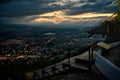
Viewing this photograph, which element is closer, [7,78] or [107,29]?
[7,78]

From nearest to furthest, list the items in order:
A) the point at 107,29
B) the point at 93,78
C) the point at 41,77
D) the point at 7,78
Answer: the point at 93,78 < the point at 41,77 < the point at 7,78 < the point at 107,29

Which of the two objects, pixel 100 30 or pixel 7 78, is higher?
pixel 100 30

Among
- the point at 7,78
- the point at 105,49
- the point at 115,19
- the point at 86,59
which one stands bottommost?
the point at 7,78

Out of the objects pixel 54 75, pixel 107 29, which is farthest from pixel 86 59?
pixel 107 29

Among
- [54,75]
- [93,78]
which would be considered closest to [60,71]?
[54,75]

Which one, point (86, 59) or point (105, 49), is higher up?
point (105, 49)

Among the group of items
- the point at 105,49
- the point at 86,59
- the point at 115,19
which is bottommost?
the point at 86,59

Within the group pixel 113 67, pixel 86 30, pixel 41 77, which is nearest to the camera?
pixel 113 67

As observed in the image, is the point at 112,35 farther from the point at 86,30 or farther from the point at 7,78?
the point at 7,78

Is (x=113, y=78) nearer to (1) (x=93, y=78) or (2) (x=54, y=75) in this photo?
(1) (x=93, y=78)
